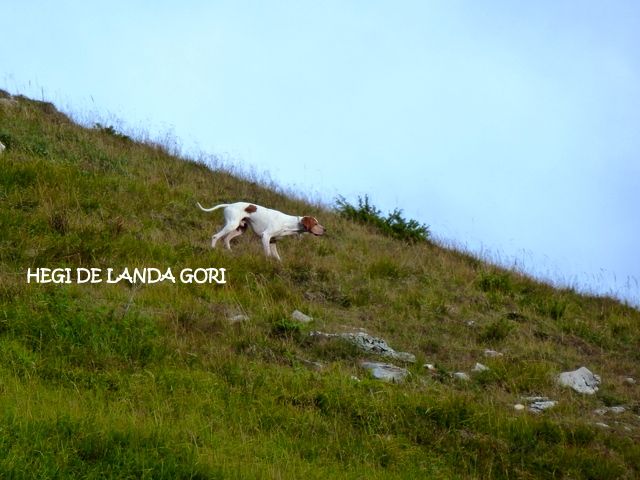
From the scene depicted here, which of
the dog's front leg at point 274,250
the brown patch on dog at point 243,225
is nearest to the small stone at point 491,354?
the dog's front leg at point 274,250

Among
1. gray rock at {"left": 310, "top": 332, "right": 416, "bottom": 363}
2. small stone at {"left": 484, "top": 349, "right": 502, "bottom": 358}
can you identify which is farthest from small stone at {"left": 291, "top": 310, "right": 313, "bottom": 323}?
small stone at {"left": 484, "top": 349, "right": 502, "bottom": 358}

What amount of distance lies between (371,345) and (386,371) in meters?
0.67

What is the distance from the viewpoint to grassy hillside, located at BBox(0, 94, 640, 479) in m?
6.04

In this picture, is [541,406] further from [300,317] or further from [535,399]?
[300,317]

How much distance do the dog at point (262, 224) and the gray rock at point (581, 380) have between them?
471cm

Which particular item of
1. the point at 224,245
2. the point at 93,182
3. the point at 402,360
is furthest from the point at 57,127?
the point at 402,360

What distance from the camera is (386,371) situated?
333 inches

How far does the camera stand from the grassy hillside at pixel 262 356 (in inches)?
238

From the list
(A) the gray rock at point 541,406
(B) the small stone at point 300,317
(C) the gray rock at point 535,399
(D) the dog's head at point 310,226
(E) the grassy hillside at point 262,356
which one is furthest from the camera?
(D) the dog's head at point 310,226

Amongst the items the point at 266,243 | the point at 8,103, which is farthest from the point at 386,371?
the point at 8,103

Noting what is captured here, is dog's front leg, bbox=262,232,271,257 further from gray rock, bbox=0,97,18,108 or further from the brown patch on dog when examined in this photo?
gray rock, bbox=0,97,18,108

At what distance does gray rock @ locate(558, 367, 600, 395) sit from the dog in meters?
4.71

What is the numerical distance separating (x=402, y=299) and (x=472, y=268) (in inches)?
154

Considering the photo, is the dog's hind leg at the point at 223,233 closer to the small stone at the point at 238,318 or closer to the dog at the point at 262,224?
the dog at the point at 262,224
